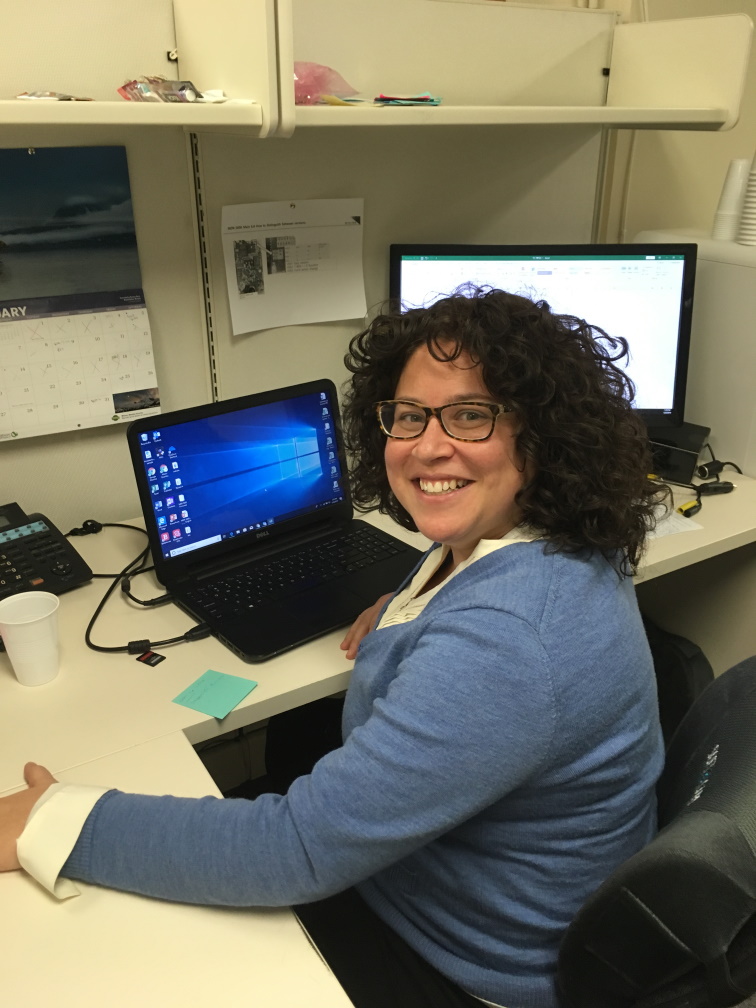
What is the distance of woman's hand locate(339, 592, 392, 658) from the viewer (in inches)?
45.2

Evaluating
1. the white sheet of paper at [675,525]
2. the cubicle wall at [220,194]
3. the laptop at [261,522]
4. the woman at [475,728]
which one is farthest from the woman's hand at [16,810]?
the white sheet of paper at [675,525]

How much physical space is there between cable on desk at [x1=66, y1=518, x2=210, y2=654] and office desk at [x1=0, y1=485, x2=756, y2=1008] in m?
0.01

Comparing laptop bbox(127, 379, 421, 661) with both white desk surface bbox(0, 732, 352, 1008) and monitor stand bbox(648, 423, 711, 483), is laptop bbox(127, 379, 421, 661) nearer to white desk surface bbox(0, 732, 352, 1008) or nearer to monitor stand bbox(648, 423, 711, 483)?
white desk surface bbox(0, 732, 352, 1008)

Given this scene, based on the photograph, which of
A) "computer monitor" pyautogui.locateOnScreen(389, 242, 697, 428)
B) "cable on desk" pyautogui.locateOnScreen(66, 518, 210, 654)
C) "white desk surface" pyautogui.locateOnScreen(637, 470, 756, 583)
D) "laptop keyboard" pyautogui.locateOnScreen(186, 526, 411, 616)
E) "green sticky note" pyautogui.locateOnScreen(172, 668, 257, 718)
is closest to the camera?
"green sticky note" pyautogui.locateOnScreen(172, 668, 257, 718)

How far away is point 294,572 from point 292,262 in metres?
0.59

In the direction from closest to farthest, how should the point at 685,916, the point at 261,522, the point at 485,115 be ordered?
the point at 685,916 < the point at 485,115 < the point at 261,522

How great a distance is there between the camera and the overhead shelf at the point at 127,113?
0.93m

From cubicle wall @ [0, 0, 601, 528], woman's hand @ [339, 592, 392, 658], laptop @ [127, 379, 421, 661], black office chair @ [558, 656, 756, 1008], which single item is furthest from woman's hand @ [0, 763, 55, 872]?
cubicle wall @ [0, 0, 601, 528]

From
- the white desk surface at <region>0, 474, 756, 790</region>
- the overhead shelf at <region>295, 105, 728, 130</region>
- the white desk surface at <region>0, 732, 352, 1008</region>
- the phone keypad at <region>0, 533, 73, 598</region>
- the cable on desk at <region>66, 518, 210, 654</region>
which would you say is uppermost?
the overhead shelf at <region>295, 105, 728, 130</region>

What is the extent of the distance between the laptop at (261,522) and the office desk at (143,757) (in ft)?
0.17

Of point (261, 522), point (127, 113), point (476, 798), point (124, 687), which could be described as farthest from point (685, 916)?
point (127, 113)

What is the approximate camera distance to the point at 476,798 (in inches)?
28.9

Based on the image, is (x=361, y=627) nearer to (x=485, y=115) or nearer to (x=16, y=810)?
(x=16, y=810)

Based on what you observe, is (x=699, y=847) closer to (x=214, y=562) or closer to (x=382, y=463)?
(x=382, y=463)
